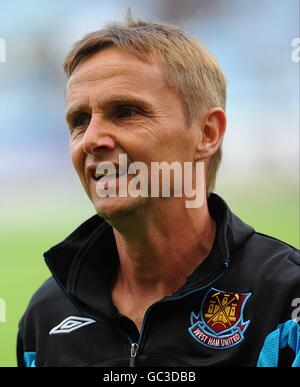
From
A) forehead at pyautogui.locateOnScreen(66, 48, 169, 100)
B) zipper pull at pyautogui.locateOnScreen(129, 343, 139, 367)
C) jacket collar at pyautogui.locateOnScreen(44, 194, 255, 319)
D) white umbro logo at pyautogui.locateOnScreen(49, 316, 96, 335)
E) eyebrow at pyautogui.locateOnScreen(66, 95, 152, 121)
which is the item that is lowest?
zipper pull at pyautogui.locateOnScreen(129, 343, 139, 367)

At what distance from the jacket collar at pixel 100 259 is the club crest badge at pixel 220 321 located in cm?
6

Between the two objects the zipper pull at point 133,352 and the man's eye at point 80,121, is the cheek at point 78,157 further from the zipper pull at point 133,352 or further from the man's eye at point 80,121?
the zipper pull at point 133,352

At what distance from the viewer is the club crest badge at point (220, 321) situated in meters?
1.39

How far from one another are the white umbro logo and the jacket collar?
3 centimetres

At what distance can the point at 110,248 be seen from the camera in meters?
1.71

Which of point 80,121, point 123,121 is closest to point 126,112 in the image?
point 123,121

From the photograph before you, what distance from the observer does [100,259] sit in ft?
5.54

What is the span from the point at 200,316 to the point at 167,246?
20 centimetres

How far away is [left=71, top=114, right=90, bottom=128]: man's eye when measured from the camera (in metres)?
1.50

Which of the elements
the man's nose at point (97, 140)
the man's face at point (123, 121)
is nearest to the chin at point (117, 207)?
the man's face at point (123, 121)

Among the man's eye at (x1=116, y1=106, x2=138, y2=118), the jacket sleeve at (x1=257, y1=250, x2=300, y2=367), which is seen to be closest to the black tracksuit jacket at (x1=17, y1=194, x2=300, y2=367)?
the jacket sleeve at (x1=257, y1=250, x2=300, y2=367)

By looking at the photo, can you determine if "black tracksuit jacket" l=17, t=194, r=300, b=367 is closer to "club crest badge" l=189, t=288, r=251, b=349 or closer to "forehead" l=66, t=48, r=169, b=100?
"club crest badge" l=189, t=288, r=251, b=349

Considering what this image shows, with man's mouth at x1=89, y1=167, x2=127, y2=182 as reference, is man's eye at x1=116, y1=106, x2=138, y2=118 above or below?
above
